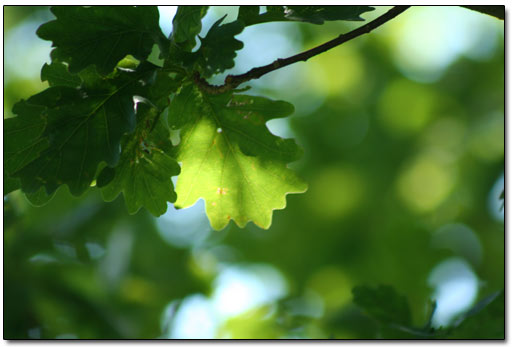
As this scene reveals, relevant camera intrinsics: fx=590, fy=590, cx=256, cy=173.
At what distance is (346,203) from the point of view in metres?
7.35

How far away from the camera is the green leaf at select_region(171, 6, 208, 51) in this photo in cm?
138

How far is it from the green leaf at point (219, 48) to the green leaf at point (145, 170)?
8.6 inches

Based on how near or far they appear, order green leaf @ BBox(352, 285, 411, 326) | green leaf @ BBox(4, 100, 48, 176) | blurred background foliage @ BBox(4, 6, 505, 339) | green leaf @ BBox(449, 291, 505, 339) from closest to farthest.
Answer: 1. green leaf @ BBox(4, 100, 48, 176)
2. green leaf @ BBox(449, 291, 505, 339)
3. green leaf @ BBox(352, 285, 411, 326)
4. blurred background foliage @ BBox(4, 6, 505, 339)

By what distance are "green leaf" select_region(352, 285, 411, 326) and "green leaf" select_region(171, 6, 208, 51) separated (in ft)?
4.15

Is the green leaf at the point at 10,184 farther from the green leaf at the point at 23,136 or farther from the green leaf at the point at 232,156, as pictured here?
the green leaf at the point at 232,156

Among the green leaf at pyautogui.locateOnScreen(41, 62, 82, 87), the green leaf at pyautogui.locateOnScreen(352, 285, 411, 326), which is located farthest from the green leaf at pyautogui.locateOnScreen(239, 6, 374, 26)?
the green leaf at pyautogui.locateOnScreen(352, 285, 411, 326)

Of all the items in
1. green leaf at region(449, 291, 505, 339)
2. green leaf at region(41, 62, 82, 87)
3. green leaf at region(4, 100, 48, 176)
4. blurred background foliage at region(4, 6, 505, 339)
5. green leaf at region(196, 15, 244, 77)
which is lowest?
blurred background foliage at region(4, 6, 505, 339)

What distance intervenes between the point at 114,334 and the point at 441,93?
16.9ft

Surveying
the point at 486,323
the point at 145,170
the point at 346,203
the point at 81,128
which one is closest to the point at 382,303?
the point at 486,323

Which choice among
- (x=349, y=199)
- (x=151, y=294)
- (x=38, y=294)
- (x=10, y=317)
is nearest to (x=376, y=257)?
(x=349, y=199)

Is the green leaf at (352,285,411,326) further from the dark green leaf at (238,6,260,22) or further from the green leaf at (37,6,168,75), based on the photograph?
the green leaf at (37,6,168,75)

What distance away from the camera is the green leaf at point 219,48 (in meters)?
1.36

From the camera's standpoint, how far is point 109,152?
1.40 meters

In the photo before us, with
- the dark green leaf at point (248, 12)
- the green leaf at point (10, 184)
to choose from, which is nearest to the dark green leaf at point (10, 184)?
the green leaf at point (10, 184)
